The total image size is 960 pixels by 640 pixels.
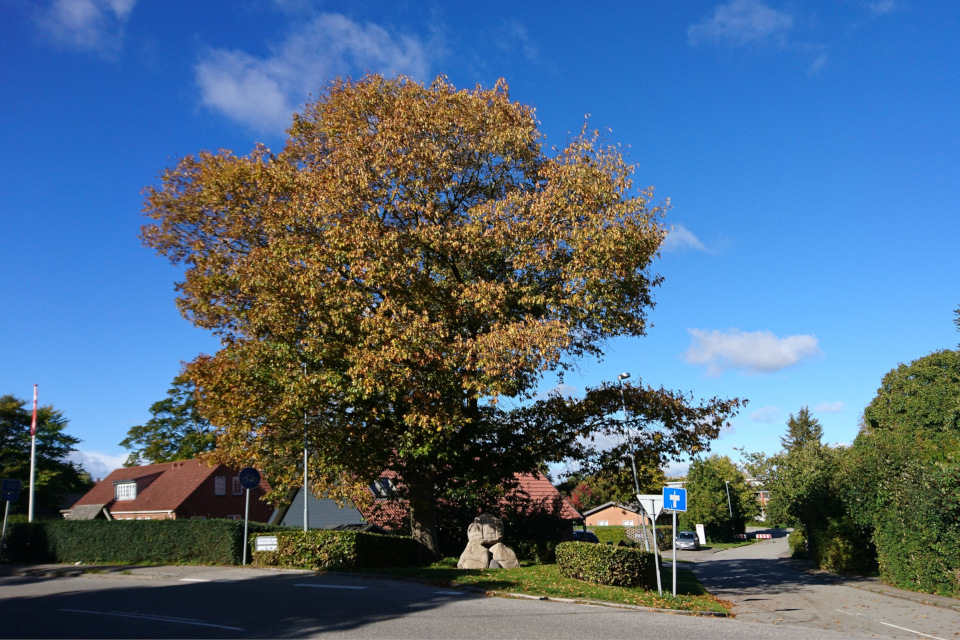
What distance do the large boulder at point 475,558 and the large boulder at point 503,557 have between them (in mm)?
217

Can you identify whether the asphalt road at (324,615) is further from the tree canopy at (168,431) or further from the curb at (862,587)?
the tree canopy at (168,431)

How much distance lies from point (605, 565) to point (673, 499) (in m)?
2.48

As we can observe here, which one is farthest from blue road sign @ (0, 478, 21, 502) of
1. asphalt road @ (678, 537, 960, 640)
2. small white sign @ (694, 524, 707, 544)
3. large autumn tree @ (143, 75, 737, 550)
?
small white sign @ (694, 524, 707, 544)

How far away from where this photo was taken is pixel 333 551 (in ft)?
59.0

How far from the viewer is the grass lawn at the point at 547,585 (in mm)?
13750

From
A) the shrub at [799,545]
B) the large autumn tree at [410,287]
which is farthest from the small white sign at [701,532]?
the large autumn tree at [410,287]

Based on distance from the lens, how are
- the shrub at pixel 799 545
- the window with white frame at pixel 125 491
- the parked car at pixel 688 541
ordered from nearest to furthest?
the shrub at pixel 799 545 < the window with white frame at pixel 125 491 < the parked car at pixel 688 541

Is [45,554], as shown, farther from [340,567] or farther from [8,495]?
[340,567]

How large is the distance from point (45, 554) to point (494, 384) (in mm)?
22135

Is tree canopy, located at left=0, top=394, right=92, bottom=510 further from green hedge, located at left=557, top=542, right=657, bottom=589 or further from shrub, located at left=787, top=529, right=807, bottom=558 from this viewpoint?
shrub, located at left=787, top=529, right=807, bottom=558

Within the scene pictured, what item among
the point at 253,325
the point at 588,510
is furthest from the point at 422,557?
the point at 588,510

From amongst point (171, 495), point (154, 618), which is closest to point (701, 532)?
point (171, 495)

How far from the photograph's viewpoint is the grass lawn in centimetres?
1375

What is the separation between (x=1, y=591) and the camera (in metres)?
15.8
